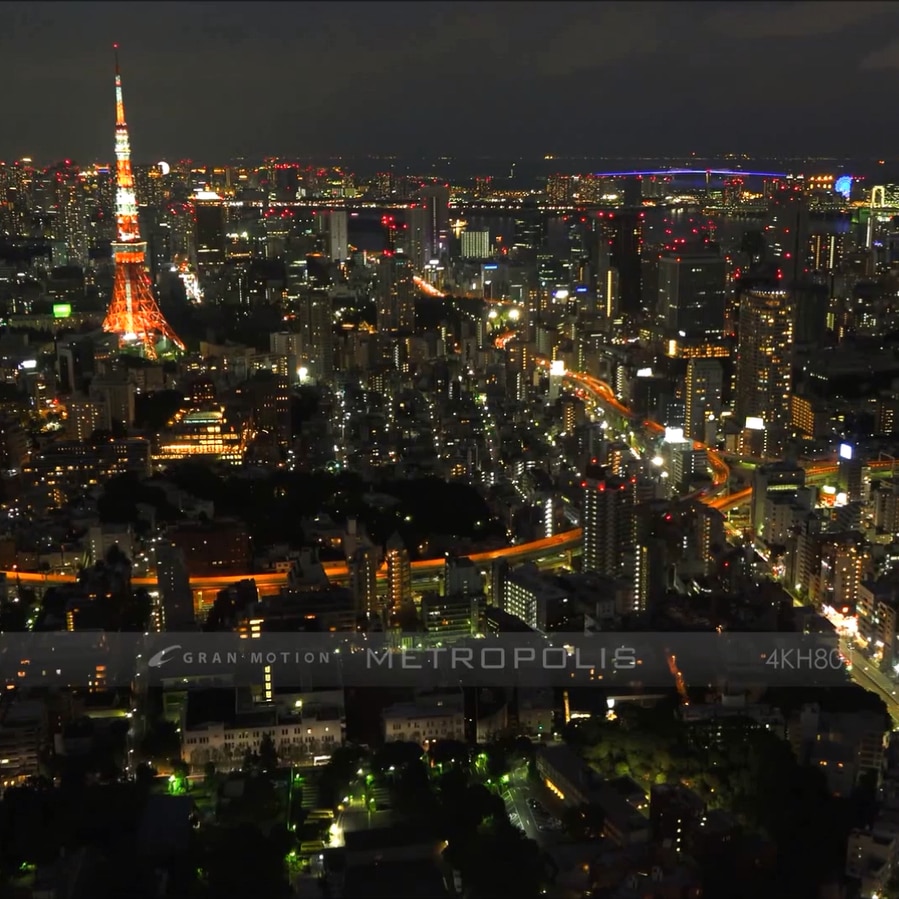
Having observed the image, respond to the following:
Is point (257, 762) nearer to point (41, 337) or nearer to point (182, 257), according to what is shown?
point (41, 337)

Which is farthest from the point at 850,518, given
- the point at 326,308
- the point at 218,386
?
the point at 326,308

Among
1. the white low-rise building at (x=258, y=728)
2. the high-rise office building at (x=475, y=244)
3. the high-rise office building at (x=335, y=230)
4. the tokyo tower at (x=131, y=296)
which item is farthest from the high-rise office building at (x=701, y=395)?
the high-rise office building at (x=475, y=244)

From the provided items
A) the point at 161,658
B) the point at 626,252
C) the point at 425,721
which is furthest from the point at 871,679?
the point at 626,252

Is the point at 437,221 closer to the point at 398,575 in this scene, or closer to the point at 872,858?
the point at 398,575

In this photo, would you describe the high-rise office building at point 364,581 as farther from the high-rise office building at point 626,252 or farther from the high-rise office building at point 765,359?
the high-rise office building at point 626,252

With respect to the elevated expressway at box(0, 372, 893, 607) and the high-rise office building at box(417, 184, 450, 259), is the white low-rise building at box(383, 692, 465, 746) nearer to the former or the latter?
the elevated expressway at box(0, 372, 893, 607)

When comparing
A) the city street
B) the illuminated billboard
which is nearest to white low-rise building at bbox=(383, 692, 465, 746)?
the city street
